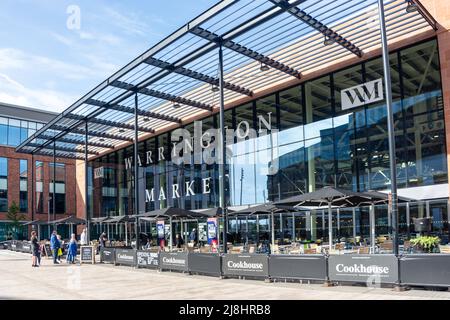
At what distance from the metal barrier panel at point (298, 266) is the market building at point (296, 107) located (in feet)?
12.4

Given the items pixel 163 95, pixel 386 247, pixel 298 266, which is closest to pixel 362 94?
pixel 386 247

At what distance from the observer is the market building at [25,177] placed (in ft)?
182

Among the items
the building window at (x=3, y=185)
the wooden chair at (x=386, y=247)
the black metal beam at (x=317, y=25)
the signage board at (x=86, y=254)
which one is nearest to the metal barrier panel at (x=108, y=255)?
the signage board at (x=86, y=254)

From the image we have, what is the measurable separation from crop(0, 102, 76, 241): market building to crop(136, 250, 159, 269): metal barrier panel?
3701cm

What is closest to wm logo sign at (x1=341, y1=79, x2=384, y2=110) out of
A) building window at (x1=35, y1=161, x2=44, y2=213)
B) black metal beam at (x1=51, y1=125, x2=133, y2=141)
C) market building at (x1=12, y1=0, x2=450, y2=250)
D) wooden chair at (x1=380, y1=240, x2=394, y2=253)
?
market building at (x1=12, y1=0, x2=450, y2=250)

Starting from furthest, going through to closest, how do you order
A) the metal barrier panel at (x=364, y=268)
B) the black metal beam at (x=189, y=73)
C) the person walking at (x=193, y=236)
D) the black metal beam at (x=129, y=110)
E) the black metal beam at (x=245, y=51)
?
the person walking at (x=193, y=236), the black metal beam at (x=129, y=110), the black metal beam at (x=189, y=73), the black metal beam at (x=245, y=51), the metal barrier panel at (x=364, y=268)

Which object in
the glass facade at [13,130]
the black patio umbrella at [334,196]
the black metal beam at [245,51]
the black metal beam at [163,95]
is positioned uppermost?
the glass facade at [13,130]

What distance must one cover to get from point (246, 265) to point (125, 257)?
27.7ft

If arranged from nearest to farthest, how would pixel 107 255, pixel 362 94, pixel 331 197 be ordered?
1. pixel 331 197
2. pixel 362 94
3. pixel 107 255

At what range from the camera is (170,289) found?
13383 mm

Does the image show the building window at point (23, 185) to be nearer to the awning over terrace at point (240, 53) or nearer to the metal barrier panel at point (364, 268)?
the awning over terrace at point (240, 53)

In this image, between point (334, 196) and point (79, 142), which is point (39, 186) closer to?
point (79, 142)

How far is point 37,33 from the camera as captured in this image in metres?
13.0

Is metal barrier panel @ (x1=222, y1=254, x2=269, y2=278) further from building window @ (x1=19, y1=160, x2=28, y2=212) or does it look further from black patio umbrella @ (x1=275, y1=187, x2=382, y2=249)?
building window @ (x1=19, y1=160, x2=28, y2=212)
